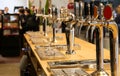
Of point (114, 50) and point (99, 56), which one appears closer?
point (114, 50)

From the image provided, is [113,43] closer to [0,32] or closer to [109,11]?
[109,11]

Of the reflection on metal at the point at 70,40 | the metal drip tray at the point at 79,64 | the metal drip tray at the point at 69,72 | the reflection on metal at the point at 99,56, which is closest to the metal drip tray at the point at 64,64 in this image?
the metal drip tray at the point at 79,64

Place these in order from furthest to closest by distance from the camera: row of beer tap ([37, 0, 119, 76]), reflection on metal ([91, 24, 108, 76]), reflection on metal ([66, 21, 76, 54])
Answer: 1. reflection on metal ([66, 21, 76, 54])
2. reflection on metal ([91, 24, 108, 76])
3. row of beer tap ([37, 0, 119, 76])

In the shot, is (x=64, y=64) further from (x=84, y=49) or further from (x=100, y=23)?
(x=84, y=49)

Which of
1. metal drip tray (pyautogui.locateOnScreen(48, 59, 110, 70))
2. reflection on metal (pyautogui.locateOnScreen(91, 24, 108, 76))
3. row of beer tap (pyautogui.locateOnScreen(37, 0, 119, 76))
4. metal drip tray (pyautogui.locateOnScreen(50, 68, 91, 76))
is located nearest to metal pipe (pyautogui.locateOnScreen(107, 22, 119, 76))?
row of beer tap (pyautogui.locateOnScreen(37, 0, 119, 76))

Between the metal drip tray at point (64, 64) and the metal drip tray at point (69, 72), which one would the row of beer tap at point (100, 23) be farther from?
the metal drip tray at point (64, 64)

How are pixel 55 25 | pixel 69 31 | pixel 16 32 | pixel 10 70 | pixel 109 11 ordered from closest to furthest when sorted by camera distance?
pixel 109 11 < pixel 69 31 < pixel 55 25 < pixel 10 70 < pixel 16 32

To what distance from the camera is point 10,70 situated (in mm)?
6930

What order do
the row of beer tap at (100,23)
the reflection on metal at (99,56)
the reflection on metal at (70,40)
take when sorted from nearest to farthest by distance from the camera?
the row of beer tap at (100,23)
the reflection on metal at (99,56)
the reflection on metal at (70,40)

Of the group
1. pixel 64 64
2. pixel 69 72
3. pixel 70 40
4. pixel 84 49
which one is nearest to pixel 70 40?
pixel 70 40

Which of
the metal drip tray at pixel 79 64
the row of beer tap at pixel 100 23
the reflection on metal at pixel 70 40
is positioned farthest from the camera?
the reflection on metal at pixel 70 40

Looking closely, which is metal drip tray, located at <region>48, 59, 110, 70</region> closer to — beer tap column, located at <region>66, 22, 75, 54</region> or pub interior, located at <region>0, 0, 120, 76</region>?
pub interior, located at <region>0, 0, 120, 76</region>

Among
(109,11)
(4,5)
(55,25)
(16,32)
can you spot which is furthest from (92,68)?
(4,5)

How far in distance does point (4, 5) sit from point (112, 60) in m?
11.5
